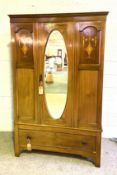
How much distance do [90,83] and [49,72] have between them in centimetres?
49

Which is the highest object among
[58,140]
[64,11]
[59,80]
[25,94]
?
[64,11]

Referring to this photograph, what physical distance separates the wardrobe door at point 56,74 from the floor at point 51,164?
0.46 metres

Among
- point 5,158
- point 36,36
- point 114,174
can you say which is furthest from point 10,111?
point 114,174

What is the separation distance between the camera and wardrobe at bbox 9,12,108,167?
7.75ft

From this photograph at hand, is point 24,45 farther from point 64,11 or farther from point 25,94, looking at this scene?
point 64,11

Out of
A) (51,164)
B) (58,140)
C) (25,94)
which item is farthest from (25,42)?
(51,164)

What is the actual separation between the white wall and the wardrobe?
2.72 ft

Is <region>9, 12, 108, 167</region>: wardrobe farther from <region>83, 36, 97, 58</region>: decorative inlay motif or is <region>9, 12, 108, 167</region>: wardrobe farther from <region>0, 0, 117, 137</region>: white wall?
<region>0, 0, 117, 137</region>: white wall

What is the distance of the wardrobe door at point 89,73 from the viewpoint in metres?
2.33

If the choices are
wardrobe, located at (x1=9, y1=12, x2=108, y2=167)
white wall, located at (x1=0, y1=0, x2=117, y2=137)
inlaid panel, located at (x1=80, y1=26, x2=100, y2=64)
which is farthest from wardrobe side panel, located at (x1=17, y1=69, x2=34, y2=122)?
white wall, located at (x1=0, y1=0, x2=117, y2=137)

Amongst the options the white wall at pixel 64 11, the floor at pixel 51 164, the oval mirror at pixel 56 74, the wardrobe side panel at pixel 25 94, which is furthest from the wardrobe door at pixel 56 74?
the white wall at pixel 64 11

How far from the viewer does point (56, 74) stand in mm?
2527

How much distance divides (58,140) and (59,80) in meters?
0.72

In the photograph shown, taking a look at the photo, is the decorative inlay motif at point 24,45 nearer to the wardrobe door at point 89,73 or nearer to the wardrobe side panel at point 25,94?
the wardrobe side panel at point 25,94
